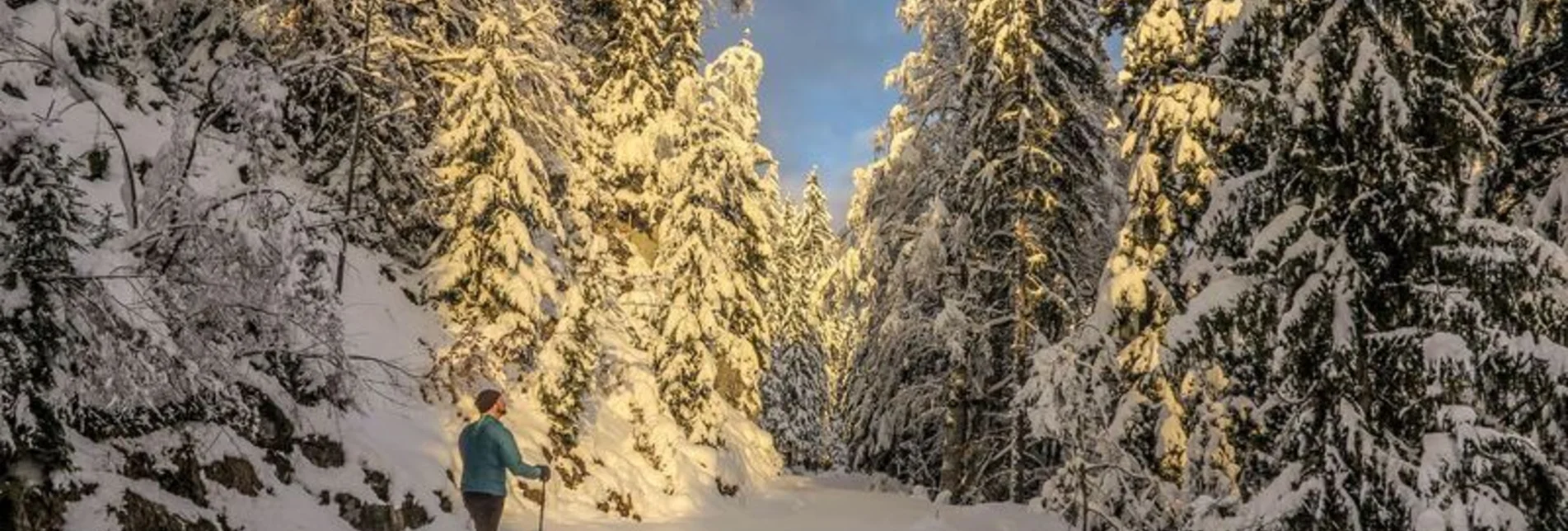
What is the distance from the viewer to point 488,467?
29.8 ft

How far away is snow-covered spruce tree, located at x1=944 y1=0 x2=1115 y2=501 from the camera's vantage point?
16906mm

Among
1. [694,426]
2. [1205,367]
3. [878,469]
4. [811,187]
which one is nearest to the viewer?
[1205,367]

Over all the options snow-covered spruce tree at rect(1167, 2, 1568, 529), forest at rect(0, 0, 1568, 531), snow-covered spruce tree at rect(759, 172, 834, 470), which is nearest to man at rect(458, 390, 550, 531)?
forest at rect(0, 0, 1568, 531)

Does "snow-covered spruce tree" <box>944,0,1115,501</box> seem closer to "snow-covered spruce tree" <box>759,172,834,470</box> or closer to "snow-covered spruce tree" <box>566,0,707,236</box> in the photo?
"snow-covered spruce tree" <box>566,0,707,236</box>

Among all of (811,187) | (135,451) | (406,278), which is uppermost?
(811,187)

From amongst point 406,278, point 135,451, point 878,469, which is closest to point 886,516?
point 878,469

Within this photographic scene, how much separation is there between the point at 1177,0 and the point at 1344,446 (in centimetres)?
764

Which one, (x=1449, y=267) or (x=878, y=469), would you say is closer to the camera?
(x=1449, y=267)

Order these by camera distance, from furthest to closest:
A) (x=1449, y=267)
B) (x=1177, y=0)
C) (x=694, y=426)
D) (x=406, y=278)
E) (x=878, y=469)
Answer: (x=878, y=469)
(x=694, y=426)
(x=406, y=278)
(x=1177, y=0)
(x=1449, y=267)

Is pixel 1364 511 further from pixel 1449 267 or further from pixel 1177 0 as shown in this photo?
pixel 1177 0

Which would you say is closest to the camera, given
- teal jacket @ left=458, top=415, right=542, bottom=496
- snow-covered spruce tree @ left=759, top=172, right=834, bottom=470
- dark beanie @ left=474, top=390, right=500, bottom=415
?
teal jacket @ left=458, top=415, right=542, bottom=496

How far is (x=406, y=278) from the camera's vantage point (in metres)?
16.3

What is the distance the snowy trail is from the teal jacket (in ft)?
12.8

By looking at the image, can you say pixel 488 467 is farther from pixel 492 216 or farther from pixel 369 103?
pixel 369 103
